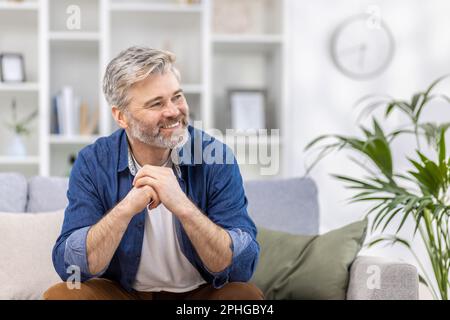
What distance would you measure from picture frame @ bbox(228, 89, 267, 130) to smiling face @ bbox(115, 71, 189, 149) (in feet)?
5.62

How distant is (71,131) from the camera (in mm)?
3486

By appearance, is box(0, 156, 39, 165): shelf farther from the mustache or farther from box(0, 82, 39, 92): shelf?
the mustache

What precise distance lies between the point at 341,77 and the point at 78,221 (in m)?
2.20

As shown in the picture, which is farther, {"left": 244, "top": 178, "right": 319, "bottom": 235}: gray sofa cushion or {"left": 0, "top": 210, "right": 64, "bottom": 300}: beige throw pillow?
{"left": 244, "top": 178, "right": 319, "bottom": 235}: gray sofa cushion

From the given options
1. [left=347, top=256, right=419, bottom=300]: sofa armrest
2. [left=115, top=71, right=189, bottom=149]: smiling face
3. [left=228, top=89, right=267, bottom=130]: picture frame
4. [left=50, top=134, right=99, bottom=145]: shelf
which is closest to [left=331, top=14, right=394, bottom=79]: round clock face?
[left=228, top=89, right=267, bottom=130]: picture frame

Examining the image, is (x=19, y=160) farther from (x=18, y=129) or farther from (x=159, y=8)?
(x=159, y=8)

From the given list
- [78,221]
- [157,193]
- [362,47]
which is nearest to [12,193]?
[78,221]

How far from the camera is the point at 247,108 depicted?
3590mm

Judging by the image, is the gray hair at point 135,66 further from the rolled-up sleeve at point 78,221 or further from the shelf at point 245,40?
the shelf at point 245,40

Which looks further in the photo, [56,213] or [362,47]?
[362,47]

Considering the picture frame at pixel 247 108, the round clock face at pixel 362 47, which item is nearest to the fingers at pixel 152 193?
the picture frame at pixel 247 108

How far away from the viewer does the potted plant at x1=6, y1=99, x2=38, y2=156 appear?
11.6ft

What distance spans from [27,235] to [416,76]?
2304 mm

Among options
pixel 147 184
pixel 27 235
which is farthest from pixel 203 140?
pixel 27 235
